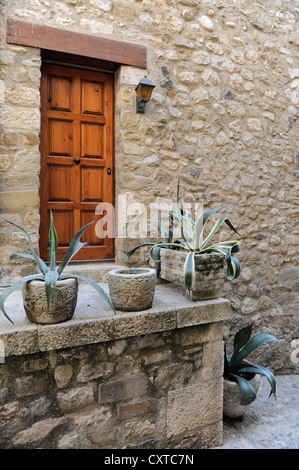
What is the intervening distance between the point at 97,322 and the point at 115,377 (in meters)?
0.34

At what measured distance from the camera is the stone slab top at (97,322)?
4.76ft

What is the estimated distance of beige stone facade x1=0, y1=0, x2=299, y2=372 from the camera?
2.40 metres

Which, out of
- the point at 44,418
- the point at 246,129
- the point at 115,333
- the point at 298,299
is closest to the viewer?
the point at 44,418

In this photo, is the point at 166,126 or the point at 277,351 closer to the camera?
the point at 166,126

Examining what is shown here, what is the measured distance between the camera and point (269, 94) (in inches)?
132

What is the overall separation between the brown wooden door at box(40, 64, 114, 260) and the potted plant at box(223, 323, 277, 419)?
1.35m

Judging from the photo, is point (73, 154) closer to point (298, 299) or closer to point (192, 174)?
point (192, 174)

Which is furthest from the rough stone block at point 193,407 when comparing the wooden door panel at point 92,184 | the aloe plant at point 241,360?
the wooden door panel at point 92,184

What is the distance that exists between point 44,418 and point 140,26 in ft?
9.69

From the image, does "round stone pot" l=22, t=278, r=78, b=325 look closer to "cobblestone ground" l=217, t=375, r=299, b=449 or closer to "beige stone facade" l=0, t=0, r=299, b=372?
"beige stone facade" l=0, t=0, r=299, b=372

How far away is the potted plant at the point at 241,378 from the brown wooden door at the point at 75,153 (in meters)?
1.35

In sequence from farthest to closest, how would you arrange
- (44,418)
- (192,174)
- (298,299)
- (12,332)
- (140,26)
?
(298,299) < (192,174) < (140,26) < (44,418) < (12,332)

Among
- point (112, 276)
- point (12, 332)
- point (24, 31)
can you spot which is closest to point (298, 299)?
point (112, 276)

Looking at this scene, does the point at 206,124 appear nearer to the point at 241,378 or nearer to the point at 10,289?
the point at 241,378
